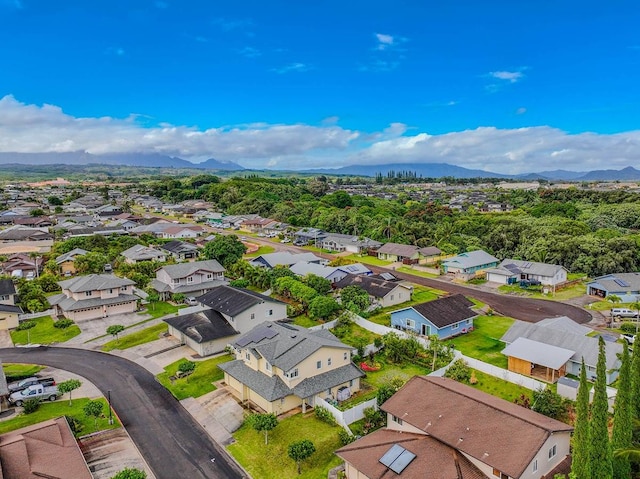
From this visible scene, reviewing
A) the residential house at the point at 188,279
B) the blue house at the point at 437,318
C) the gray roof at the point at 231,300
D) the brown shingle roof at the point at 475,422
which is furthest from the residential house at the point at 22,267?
the brown shingle roof at the point at 475,422

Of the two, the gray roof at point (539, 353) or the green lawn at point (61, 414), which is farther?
the gray roof at point (539, 353)

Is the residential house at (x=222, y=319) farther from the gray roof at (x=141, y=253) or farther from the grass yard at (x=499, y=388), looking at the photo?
the gray roof at (x=141, y=253)

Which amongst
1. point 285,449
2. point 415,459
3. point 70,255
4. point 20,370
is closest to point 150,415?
point 285,449

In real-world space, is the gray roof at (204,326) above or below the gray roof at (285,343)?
below

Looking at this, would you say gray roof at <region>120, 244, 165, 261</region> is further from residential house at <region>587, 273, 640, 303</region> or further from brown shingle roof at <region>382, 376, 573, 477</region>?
residential house at <region>587, 273, 640, 303</region>

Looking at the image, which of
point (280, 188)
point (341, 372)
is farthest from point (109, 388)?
point (280, 188)

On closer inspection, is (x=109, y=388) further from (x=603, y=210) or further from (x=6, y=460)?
(x=603, y=210)

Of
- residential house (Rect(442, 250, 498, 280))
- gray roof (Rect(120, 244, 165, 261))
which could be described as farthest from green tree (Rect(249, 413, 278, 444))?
gray roof (Rect(120, 244, 165, 261))
